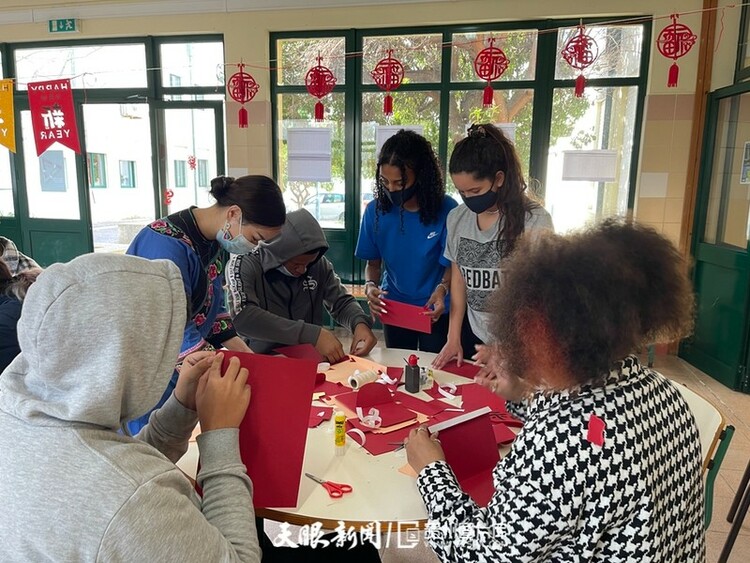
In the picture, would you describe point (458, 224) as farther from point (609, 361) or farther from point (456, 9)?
point (456, 9)

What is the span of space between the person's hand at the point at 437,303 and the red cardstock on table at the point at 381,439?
2.61 ft

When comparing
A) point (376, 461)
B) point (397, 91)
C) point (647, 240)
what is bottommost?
point (376, 461)

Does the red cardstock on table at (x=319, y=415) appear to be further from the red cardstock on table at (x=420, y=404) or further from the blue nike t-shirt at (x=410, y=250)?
the blue nike t-shirt at (x=410, y=250)

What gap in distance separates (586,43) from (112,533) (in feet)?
12.5

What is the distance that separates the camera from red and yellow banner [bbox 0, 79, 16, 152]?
473cm

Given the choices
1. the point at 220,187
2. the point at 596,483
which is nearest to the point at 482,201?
the point at 220,187

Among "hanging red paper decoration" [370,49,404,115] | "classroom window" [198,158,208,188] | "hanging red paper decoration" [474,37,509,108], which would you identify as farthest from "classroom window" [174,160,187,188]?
"hanging red paper decoration" [474,37,509,108]

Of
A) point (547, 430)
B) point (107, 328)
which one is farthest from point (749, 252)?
point (107, 328)

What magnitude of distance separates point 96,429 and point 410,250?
171 centimetres

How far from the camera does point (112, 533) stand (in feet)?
2.07

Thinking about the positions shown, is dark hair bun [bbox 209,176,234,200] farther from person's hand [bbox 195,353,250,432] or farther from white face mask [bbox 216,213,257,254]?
person's hand [bbox 195,353,250,432]

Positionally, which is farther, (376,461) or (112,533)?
(376,461)

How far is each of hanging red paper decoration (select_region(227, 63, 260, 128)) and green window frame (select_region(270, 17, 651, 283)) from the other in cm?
34

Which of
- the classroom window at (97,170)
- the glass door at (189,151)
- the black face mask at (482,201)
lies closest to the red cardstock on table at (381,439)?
the black face mask at (482,201)
